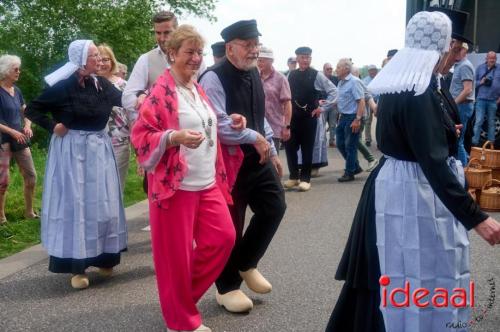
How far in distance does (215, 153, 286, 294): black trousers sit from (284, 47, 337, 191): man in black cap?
15.9 feet

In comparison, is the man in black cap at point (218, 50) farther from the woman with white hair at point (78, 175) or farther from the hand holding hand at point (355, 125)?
the hand holding hand at point (355, 125)

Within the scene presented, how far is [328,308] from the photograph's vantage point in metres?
4.11

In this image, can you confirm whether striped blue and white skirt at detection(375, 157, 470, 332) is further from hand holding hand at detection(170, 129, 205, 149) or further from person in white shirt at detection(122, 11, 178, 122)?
person in white shirt at detection(122, 11, 178, 122)

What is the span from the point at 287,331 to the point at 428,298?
4.04 feet

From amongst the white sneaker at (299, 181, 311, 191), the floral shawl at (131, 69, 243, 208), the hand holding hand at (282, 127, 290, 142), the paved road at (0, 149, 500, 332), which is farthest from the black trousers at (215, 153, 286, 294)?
the white sneaker at (299, 181, 311, 191)

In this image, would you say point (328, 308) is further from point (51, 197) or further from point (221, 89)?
point (51, 197)

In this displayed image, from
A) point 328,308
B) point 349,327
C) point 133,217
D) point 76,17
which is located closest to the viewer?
point 349,327

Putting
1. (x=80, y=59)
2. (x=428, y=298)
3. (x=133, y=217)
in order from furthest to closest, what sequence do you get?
(x=133, y=217), (x=80, y=59), (x=428, y=298)

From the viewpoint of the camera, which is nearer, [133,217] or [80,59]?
[80,59]

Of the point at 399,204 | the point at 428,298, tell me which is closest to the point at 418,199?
the point at 399,204

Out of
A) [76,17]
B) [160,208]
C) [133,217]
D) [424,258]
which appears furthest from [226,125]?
[76,17]

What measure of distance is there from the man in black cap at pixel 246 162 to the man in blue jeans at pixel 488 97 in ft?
24.0

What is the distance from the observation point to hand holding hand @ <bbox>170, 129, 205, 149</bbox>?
3258mm

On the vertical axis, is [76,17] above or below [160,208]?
above
